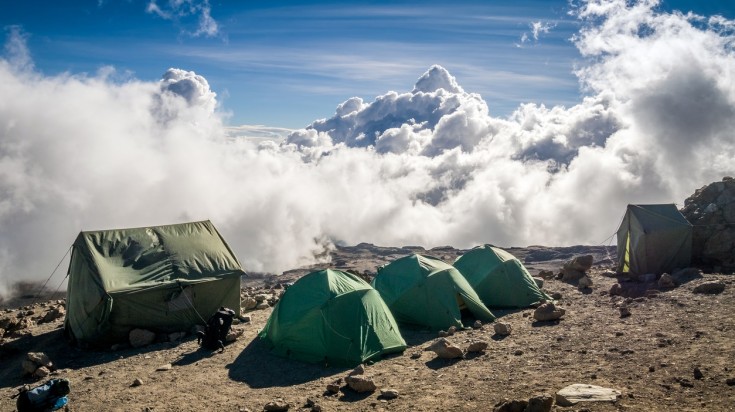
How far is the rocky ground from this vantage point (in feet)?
35.2

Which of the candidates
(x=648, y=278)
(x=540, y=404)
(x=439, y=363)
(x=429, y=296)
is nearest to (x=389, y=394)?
(x=439, y=363)

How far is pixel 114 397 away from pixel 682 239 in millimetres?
26672

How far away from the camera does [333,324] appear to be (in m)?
14.8

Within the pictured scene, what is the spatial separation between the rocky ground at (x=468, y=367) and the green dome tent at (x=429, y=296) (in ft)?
2.26

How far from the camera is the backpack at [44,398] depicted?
37.4ft

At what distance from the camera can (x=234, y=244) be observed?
18162cm

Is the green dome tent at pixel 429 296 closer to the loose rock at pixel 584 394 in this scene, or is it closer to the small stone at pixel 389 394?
the small stone at pixel 389 394

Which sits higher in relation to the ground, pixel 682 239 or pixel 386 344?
pixel 682 239

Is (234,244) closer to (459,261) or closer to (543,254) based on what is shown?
(543,254)

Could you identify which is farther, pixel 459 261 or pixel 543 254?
pixel 543 254

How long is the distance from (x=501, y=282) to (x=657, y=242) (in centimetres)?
1007

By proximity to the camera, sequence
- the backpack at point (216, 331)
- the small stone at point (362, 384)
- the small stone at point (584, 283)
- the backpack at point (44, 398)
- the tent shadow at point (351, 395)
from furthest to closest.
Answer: the small stone at point (584, 283), the backpack at point (216, 331), the small stone at point (362, 384), the tent shadow at point (351, 395), the backpack at point (44, 398)

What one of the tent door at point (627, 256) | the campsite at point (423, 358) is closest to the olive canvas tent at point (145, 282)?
the campsite at point (423, 358)

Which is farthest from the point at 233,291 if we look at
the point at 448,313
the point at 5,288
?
the point at 5,288
